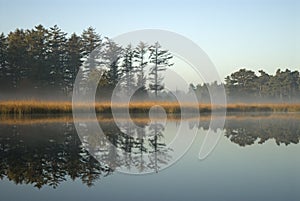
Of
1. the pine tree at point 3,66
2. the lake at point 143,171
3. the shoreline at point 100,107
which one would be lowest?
the lake at point 143,171

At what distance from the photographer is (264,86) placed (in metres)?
53.5

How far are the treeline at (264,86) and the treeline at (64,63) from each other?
67.5ft

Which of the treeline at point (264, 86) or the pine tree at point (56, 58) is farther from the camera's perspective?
the treeline at point (264, 86)

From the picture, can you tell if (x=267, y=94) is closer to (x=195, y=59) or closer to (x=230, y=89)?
(x=230, y=89)

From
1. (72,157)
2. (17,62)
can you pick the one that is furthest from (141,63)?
(72,157)

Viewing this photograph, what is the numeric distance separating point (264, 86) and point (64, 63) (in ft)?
110

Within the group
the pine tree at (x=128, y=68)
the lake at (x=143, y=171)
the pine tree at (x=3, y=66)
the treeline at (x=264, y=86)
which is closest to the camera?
the lake at (x=143, y=171)

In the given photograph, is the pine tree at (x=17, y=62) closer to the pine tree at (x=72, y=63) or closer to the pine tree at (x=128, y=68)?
the pine tree at (x=72, y=63)

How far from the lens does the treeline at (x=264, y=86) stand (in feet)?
168

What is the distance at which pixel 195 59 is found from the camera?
41.7ft

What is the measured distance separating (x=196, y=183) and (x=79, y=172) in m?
1.59

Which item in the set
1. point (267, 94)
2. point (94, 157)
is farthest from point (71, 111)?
point (267, 94)

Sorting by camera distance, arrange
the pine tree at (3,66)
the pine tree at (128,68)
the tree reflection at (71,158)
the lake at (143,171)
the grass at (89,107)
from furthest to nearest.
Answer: the pine tree at (128,68) → the pine tree at (3,66) → the grass at (89,107) → the tree reflection at (71,158) → the lake at (143,171)

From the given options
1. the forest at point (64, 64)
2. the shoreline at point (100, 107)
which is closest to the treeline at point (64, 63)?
the forest at point (64, 64)
